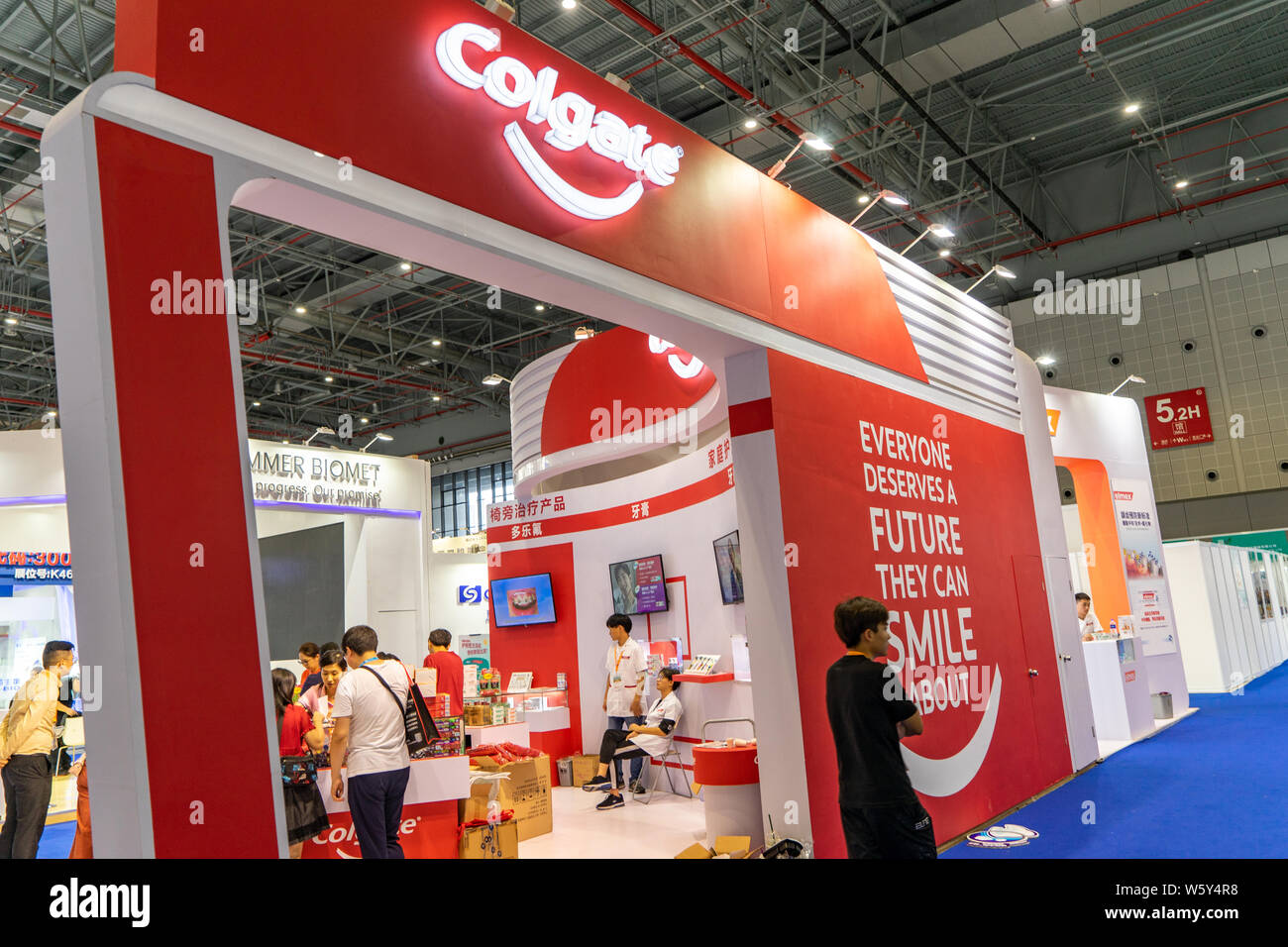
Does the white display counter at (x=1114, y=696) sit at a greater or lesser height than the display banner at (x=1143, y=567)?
lesser

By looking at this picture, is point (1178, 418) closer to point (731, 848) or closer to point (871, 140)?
point (871, 140)

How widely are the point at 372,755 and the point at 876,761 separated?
2.46m

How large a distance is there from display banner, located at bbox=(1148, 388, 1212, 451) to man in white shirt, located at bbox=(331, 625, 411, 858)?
15623mm

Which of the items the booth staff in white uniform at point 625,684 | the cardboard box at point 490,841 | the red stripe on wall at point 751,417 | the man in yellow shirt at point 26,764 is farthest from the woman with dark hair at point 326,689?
the red stripe on wall at point 751,417

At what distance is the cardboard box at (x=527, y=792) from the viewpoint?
5984 millimetres

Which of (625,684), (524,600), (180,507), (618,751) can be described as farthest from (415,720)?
(524,600)

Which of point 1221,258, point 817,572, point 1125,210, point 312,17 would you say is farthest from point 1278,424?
point 312,17

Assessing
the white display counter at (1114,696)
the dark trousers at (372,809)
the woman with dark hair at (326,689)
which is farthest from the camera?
the white display counter at (1114,696)

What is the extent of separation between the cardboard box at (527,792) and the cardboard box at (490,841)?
2.90 feet

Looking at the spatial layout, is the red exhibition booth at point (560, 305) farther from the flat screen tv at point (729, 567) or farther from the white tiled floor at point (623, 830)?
the white tiled floor at point (623, 830)

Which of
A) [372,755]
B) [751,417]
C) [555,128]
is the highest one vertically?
[555,128]

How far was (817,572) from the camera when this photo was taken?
4.56m

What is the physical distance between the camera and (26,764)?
489 cm
